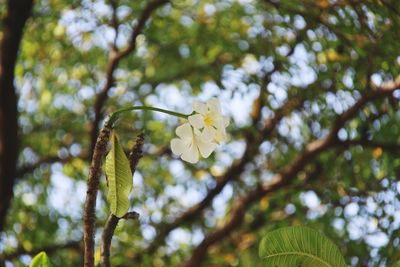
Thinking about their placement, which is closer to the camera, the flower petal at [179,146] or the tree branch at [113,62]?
the flower petal at [179,146]

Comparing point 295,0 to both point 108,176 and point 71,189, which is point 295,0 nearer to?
point 108,176

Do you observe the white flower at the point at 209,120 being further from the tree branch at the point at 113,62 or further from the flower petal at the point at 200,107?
the tree branch at the point at 113,62

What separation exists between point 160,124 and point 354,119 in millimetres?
994

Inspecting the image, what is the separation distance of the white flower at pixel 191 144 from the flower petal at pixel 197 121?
20 mm

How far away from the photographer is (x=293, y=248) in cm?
96

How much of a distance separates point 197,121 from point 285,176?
152cm

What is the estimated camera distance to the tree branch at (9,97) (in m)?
2.19

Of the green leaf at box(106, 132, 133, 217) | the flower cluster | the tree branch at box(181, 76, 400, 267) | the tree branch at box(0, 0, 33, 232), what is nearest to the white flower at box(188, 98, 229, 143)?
A: the flower cluster

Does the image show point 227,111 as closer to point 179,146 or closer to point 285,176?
point 285,176

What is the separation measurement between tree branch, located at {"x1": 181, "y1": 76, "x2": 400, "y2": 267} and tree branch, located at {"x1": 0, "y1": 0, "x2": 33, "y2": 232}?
72 cm

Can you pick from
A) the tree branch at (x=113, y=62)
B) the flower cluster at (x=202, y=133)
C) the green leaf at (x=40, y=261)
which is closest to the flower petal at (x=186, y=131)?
the flower cluster at (x=202, y=133)

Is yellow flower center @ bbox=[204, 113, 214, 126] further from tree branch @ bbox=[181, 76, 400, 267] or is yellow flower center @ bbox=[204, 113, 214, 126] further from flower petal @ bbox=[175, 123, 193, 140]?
tree branch @ bbox=[181, 76, 400, 267]

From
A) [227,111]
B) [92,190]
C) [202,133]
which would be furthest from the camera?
[227,111]

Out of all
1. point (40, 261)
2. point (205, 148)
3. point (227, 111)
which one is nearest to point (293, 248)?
point (205, 148)
